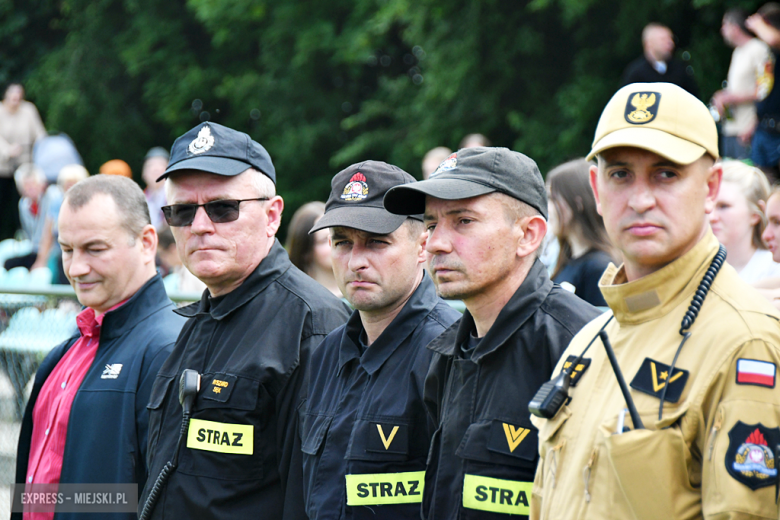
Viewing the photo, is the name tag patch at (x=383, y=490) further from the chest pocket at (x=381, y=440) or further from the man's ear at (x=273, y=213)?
the man's ear at (x=273, y=213)

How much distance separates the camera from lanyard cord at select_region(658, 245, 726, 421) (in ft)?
6.96

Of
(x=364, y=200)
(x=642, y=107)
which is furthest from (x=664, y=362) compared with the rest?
(x=364, y=200)

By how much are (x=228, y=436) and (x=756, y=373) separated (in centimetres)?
209

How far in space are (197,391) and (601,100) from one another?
8.31 m

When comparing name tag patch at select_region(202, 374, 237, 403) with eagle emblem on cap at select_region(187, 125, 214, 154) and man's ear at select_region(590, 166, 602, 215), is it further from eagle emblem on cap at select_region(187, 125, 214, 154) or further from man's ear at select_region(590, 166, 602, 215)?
man's ear at select_region(590, 166, 602, 215)

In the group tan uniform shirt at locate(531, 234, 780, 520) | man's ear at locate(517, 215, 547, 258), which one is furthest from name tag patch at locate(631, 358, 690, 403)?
man's ear at locate(517, 215, 547, 258)

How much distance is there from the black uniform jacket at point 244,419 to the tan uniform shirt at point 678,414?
138 cm

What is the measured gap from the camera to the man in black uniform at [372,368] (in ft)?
10.0

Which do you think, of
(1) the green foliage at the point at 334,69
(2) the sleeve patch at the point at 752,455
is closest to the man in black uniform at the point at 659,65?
(1) the green foliage at the point at 334,69

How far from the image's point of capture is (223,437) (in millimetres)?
3465

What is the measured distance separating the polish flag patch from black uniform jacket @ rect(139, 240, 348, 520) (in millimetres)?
1841

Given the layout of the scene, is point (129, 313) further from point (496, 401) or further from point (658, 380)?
point (658, 380)

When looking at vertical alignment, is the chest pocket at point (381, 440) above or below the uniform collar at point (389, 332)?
below

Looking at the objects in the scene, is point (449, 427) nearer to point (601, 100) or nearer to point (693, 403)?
point (693, 403)
